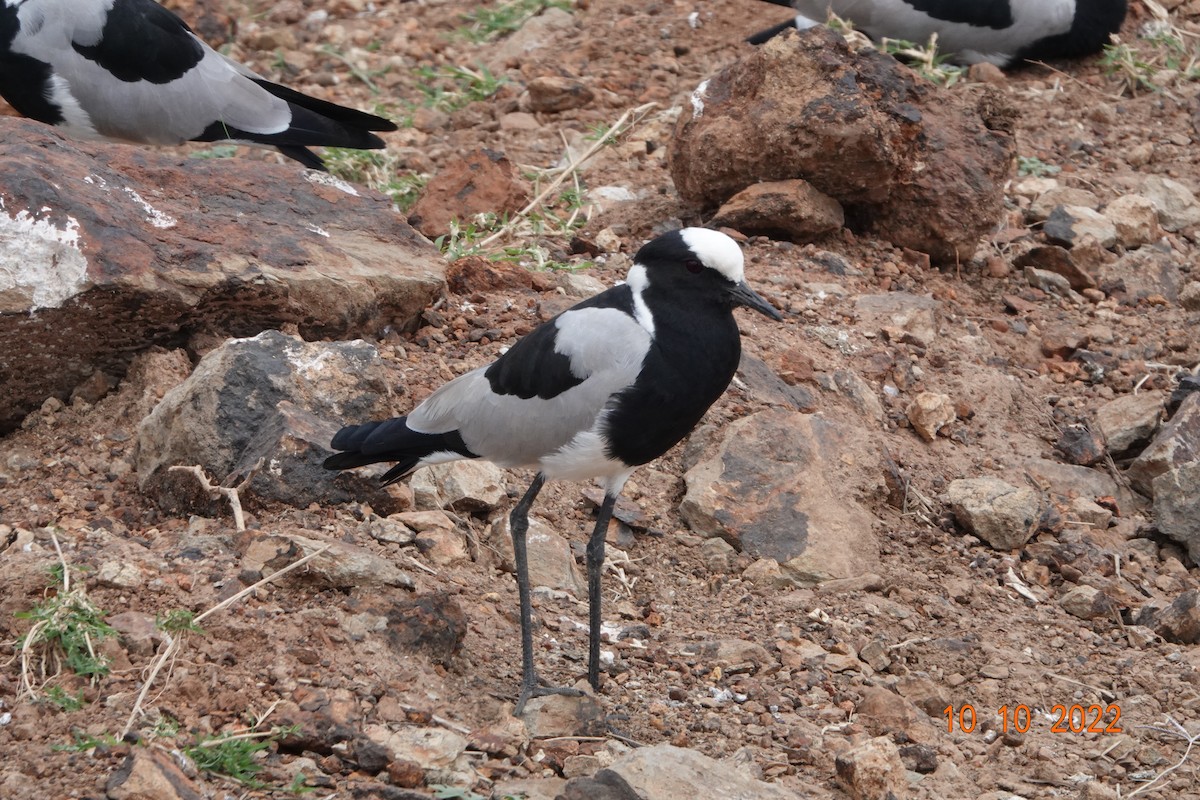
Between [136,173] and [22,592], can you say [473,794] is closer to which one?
[22,592]

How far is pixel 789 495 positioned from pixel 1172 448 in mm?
1659

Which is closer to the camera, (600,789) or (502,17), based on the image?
(600,789)

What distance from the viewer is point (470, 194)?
7410 millimetres

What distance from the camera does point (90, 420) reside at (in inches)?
209

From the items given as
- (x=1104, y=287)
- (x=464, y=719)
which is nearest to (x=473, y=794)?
(x=464, y=719)

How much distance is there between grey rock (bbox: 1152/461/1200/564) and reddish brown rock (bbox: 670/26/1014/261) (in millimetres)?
1950

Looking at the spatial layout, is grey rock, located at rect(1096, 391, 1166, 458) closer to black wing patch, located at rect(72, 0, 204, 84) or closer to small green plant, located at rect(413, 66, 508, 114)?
small green plant, located at rect(413, 66, 508, 114)

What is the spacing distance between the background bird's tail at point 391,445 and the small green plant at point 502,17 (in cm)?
618

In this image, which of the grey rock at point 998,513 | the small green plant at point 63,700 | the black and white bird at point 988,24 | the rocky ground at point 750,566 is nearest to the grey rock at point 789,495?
the rocky ground at point 750,566

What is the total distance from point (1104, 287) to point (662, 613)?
12.2 feet

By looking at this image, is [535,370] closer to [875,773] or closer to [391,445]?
[391,445]

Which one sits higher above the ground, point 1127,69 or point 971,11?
point 971,11

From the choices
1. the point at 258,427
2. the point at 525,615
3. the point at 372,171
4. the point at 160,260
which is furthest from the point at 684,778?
the point at 372,171

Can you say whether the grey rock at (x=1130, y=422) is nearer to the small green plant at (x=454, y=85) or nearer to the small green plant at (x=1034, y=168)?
the small green plant at (x=1034, y=168)
